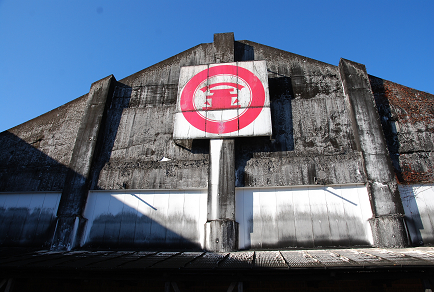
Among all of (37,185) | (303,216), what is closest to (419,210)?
(303,216)

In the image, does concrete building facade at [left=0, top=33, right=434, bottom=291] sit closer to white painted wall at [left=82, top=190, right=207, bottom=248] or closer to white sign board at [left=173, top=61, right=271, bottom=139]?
white painted wall at [left=82, top=190, right=207, bottom=248]

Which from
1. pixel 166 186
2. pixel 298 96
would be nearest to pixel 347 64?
pixel 298 96

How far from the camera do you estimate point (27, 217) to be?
10.5 m

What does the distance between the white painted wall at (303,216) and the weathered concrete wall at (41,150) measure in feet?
25.2

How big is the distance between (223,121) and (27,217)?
28.4ft

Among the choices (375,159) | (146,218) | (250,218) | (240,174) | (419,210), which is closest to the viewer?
(419,210)

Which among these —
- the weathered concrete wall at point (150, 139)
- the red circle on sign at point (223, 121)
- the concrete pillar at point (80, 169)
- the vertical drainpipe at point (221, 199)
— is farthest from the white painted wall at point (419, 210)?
the concrete pillar at point (80, 169)

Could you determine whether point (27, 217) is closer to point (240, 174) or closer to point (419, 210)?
point (240, 174)

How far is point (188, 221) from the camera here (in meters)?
9.79

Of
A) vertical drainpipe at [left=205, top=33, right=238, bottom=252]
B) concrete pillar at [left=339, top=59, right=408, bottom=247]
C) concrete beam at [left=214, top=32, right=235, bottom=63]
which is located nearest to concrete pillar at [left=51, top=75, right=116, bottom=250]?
vertical drainpipe at [left=205, top=33, right=238, bottom=252]

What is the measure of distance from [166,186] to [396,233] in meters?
8.11

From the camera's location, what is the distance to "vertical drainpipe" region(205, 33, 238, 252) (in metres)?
9.07

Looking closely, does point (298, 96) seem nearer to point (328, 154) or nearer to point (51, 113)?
point (328, 154)

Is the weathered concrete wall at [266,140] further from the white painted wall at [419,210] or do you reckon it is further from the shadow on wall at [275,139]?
the white painted wall at [419,210]
